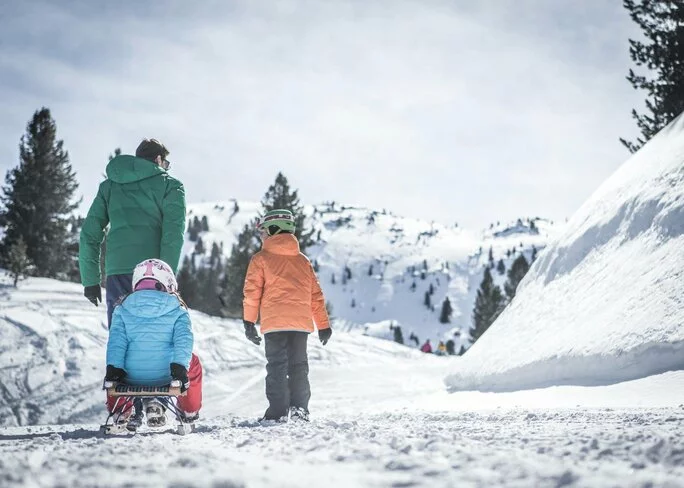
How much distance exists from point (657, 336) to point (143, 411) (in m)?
4.81

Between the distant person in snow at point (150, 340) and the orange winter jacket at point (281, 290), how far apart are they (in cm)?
117

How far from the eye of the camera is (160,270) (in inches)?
155

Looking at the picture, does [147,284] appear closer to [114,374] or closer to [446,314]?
[114,374]

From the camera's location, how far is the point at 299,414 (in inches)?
182

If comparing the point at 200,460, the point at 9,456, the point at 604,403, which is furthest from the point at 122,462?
the point at 604,403

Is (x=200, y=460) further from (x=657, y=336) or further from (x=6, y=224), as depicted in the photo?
(x=6, y=224)

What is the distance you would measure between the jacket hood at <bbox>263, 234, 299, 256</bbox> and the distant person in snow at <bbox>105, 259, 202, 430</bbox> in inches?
56.5

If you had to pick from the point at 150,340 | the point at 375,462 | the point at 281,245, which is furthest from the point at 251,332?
the point at 375,462

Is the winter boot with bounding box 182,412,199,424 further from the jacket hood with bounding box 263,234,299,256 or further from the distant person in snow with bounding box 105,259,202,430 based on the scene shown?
the jacket hood with bounding box 263,234,299,256

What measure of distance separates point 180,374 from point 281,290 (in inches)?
66.2

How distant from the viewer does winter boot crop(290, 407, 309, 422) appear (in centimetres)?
459

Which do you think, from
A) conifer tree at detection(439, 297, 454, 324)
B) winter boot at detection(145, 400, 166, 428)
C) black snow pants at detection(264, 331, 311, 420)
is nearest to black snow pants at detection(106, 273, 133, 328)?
winter boot at detection(145, 400, 166, 428)

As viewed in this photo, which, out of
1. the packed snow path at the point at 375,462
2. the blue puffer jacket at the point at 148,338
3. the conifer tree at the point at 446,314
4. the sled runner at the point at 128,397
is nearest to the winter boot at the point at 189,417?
the sled runner at the point at 128,397

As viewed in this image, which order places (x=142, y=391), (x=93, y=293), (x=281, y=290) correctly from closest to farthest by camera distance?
(x=142, y=391) < (x=93, y=293) < (x=281, y=290)
